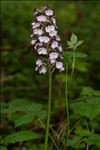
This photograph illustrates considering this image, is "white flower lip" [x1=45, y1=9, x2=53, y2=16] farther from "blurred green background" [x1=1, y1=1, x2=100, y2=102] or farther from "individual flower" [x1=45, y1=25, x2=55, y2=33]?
"blurred green background" [x1=1, y1=1, x2=100, y2=102]

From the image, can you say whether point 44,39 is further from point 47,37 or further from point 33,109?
point 33,109

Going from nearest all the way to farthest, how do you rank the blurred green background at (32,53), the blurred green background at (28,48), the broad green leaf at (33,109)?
the broad green leaf at (33,109) → the blurred green background at (32,53) → the blurred green background at (28,48)

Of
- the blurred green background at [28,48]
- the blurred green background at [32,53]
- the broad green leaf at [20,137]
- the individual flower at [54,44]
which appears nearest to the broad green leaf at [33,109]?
the broad green leaf at [20,137]

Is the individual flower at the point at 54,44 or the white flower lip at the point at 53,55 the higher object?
the individual flower at the point at 54,44

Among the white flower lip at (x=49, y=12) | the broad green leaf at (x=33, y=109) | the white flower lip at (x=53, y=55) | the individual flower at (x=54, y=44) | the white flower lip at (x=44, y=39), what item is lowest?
the broad green leaf at (x=33, y=109)

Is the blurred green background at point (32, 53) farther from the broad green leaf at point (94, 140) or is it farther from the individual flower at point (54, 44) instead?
the individual flower at point (54, 44)

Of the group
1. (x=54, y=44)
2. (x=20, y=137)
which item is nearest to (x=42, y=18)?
(x=54, y=44)

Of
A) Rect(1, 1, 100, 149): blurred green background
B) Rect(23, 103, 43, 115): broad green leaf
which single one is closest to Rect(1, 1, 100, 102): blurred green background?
Rect(1, 1, 100, 149): blurred green background
